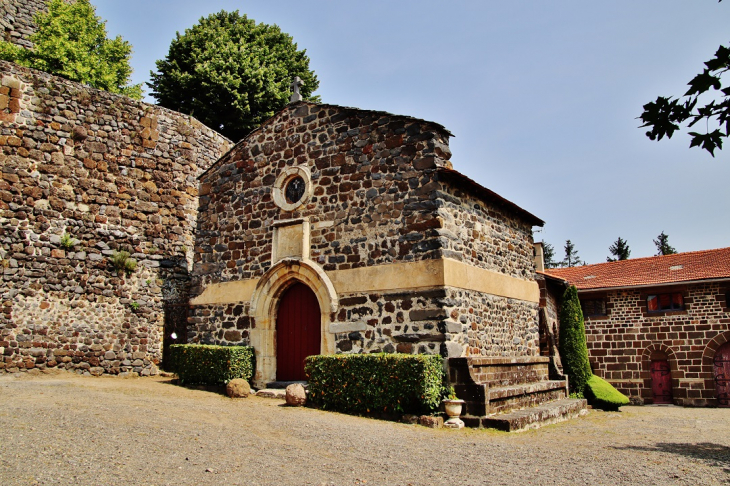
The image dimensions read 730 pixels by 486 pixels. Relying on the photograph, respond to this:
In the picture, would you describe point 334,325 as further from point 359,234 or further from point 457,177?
point 457,177

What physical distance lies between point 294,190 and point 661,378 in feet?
51.8

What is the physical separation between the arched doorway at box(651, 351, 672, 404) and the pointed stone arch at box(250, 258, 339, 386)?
1486 centimetres

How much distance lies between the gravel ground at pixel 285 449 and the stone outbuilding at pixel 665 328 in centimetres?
1036

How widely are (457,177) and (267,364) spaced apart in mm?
5889

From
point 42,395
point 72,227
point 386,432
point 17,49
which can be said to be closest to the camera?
point 386,432

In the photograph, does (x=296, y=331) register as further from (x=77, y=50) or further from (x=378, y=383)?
(x=77, y=50)

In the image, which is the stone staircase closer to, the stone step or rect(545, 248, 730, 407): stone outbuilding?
the stone step

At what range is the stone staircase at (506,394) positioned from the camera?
9469 mm

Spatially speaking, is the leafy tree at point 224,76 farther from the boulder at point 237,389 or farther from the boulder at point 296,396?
the boulder at point 296,396

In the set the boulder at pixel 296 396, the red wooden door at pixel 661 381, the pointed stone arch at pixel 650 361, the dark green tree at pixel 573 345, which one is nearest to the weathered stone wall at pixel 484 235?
the boulder at pixel 296 396

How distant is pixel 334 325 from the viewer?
1141 cm

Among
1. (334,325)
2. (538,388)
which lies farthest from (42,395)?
(538,388)

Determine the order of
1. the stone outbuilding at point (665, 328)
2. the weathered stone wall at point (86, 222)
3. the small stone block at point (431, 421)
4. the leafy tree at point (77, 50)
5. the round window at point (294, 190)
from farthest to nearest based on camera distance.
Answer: the leafy tree at point (77, 50) → the stone outbuilding at point (665, 328) → the weathered stone wall at point (86, 222) → the round window at point (294, 190) → the small stone block at point (431, 421)

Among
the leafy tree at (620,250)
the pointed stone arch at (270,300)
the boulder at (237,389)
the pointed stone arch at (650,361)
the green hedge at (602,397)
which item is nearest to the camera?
the boulder at (237,389)
